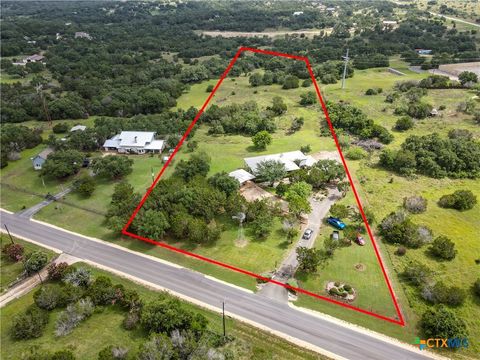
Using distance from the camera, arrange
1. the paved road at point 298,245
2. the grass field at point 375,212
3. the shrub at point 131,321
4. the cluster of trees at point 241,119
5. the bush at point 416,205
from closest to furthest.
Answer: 1. the shrub at point 131,321
2. the grass field at point 375,212
3. the paved road at point 298,245
4. the bush at point 416,205
5. the cluster of trees at point 241,119

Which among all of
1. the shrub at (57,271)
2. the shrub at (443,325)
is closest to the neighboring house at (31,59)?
the shrub at (57,271)

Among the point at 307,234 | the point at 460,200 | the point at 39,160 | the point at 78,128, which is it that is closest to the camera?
the point at 307,234

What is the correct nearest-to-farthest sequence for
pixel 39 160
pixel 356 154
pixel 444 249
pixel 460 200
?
pixel 444 249
pixel 460 200
pixel 39 160
pixel 356 154

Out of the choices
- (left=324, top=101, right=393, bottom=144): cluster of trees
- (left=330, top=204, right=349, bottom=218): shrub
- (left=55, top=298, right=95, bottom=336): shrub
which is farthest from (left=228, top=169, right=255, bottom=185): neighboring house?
(left=324, top=101, right=393, bottom=144): cluster of trees

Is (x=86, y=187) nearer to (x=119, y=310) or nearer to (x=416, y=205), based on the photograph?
(x=119, y=310)

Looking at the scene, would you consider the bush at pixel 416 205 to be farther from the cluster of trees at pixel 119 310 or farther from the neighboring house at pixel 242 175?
the cluster of trees at pixel 119 310

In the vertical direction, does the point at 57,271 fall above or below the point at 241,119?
above

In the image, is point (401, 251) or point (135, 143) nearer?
point (401, 251)

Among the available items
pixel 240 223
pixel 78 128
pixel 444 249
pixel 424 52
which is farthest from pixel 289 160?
pixel 424 52
